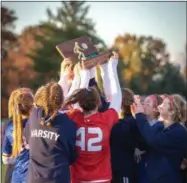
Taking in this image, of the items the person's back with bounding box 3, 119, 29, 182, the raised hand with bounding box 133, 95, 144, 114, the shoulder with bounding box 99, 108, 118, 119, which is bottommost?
the person's back with bounding box 3, 119, 29, 182

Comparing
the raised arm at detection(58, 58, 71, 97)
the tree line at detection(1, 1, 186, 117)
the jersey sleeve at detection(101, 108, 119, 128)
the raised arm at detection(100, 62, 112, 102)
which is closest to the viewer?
the jersey sleeve at detection(101, 108, 119, 128)

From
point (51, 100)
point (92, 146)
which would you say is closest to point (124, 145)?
point (92, 146)

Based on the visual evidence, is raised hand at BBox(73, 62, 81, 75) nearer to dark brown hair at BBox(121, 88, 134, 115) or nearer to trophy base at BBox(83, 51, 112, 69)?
trophy base at BBox(83, 51, 112, 69)

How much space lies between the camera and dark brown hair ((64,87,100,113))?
13.5 ft

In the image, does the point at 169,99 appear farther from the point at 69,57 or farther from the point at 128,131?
the point at 69,57

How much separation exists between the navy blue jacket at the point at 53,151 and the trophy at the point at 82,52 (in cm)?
103

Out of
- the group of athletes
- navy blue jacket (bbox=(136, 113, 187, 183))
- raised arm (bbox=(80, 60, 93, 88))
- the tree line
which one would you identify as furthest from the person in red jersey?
the tree line

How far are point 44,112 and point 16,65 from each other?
39.7m

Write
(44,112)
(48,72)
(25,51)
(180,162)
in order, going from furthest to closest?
(25,51) → (48,72) → (180,162) → (44,112)

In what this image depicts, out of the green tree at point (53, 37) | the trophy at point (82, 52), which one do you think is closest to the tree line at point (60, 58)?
the green tree at point (53, 37)

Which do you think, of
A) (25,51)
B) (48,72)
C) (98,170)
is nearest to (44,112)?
(98,170)

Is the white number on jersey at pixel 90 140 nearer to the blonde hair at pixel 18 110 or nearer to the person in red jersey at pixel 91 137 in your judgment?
the person in red jersey at pixel 91 137

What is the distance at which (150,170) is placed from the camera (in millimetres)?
4578

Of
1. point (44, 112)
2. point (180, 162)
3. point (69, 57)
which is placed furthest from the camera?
point (69, 57)
